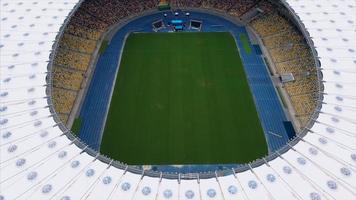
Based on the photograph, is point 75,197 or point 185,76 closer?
point 75,197

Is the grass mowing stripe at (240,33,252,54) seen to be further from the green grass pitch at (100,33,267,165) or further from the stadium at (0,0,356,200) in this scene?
the green grass pitch at (100,33,267,165)

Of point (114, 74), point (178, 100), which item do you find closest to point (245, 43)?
point (178, 100)

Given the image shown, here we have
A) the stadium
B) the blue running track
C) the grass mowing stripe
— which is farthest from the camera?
the grass mowing stripe

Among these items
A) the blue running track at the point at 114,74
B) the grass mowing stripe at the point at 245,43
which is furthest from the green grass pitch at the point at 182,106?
the grass mowing stripe at the point at 245,43

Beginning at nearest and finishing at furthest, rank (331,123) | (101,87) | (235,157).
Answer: (331,123)
(235,157)
(101,87)

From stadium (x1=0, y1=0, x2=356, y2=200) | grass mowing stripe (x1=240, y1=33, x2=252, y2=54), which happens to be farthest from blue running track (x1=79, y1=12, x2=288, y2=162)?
grass mowing stripe (x1=240, y1=33, x2=252, y2=54)

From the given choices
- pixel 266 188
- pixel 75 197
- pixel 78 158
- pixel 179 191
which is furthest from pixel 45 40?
Answer: pixel 266 188

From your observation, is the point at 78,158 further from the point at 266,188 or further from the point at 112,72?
the point at 112,72

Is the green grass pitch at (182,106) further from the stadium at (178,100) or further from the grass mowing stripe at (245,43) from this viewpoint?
the grass mowing stripe at (245,43)
